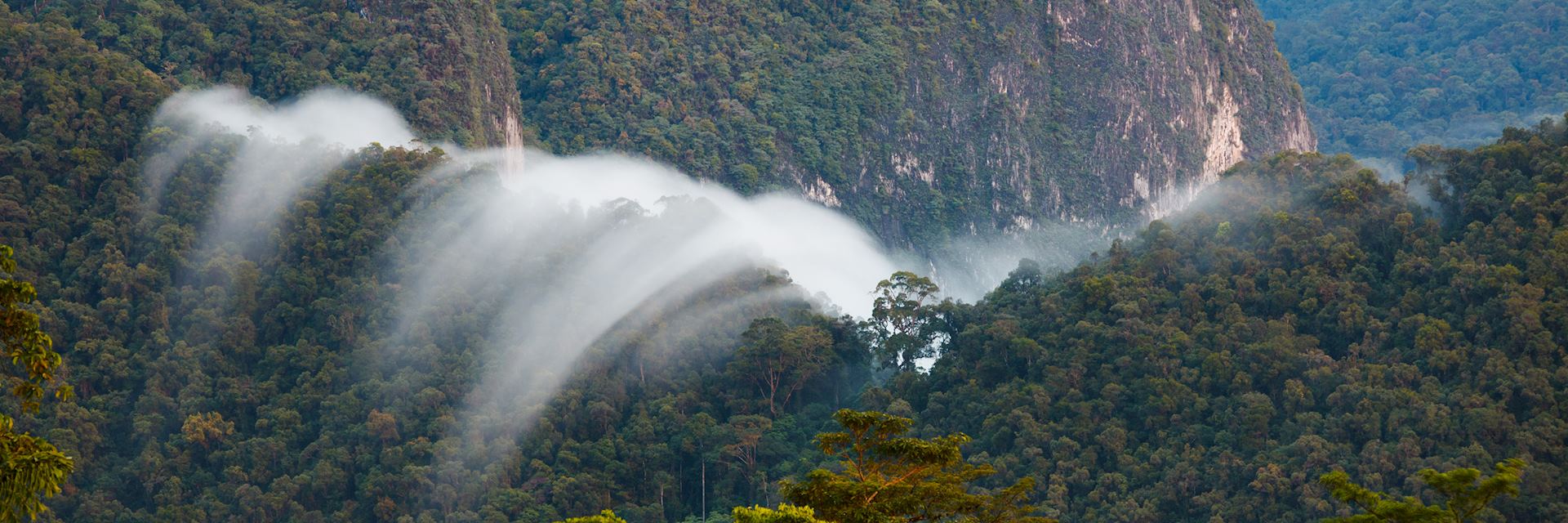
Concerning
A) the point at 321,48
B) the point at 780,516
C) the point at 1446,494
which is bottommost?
the point at 780,516

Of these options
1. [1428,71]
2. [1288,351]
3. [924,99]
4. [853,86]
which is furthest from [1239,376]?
[1428,71]

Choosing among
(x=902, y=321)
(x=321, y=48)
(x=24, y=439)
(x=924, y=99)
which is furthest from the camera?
(x=924, y=99)

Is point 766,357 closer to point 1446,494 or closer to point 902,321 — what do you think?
point 902,321

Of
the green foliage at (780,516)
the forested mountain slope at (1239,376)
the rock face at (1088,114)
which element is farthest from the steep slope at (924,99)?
the green foliage at (780,516)

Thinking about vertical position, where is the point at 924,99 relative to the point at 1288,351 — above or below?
above

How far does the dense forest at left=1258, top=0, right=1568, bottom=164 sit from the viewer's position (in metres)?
121

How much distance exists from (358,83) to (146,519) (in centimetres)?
2314

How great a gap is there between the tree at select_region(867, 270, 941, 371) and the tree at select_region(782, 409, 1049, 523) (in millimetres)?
31343

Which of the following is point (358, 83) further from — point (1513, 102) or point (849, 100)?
point (1513, 102)

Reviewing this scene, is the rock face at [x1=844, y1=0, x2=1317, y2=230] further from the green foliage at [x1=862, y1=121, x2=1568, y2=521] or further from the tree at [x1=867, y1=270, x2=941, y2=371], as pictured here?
the green foliage at [x1=862, y1=121, x2=1568, y2=521]

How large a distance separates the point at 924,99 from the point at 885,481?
62242 millimetres

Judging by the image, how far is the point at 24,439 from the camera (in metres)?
20.7

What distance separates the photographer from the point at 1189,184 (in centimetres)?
10038

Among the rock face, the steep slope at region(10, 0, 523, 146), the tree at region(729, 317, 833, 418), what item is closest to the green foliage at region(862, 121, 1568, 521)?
the tree at region(729, 317, 833, 418)
